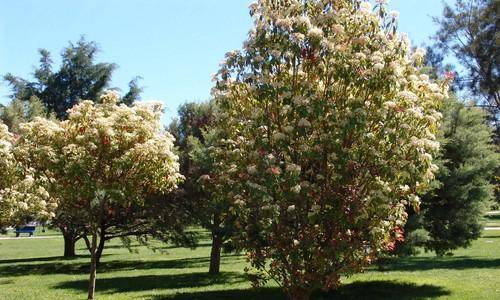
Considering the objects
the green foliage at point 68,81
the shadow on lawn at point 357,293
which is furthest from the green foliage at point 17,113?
the shadow on lawn at point 357,293

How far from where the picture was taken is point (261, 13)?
7992 mm

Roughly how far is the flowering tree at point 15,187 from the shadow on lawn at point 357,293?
4.45 meters

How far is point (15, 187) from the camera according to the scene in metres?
13.6

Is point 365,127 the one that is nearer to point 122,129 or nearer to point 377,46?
point 377,46

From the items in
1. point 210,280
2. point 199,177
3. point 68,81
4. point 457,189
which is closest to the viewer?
point 457,189

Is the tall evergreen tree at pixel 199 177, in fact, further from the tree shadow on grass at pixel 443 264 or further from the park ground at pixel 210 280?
the tree shadow on grass at pixel 443 264

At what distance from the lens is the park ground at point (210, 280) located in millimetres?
15195

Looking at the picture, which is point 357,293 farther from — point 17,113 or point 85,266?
point 17,113

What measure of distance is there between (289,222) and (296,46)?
104 inches

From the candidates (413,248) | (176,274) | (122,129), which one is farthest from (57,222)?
(413,248)

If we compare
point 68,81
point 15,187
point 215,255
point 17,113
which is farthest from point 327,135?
point 68,81

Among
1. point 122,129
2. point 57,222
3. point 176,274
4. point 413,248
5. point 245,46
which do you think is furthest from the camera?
point 57,222

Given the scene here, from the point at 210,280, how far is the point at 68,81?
97.1 feet

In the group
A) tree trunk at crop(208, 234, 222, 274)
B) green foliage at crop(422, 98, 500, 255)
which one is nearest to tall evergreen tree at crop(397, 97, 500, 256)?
green foliage at crop(422, 98, 500, 255)
